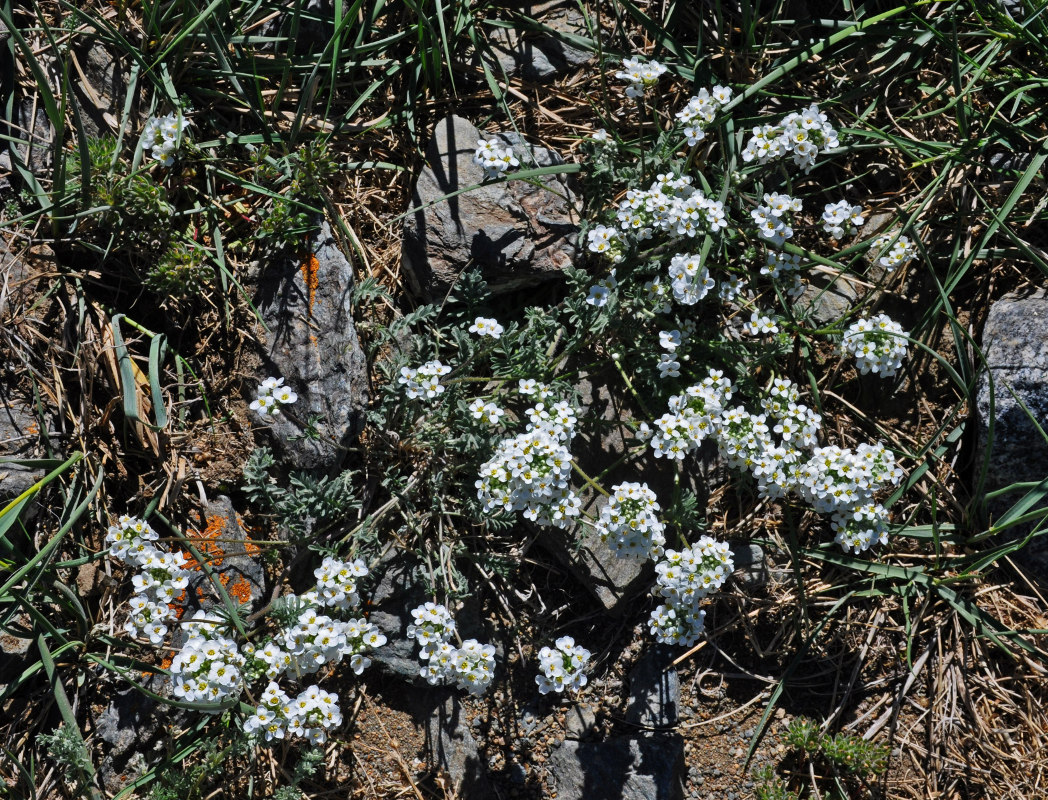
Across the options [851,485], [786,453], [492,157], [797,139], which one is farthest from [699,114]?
[851,485]

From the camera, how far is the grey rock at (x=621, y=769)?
3.87m

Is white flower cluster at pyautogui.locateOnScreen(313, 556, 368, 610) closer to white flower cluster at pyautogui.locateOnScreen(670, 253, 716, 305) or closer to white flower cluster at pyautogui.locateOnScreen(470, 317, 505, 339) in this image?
white flower cluster at pyautogui.locateOnScreen(470, 317, 505, 339)

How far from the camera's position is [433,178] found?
417 cm

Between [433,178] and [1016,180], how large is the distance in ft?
9.83

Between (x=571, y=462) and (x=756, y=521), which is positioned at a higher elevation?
(x=571, y=462)

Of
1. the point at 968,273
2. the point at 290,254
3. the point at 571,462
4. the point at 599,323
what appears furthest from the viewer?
the point at 968,273

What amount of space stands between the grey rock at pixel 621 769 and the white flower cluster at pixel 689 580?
2.17 ft

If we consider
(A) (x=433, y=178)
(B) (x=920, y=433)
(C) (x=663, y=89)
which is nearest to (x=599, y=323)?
(A) (x=433, y=178)

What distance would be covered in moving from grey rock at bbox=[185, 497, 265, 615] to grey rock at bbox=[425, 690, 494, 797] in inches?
40.0

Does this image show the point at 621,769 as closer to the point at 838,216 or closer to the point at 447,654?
the point at 447,654

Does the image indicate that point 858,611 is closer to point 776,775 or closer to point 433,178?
point 776,775

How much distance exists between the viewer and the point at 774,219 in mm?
3855

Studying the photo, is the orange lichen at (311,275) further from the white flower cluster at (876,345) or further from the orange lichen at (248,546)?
the white flower cluster at (876,345)

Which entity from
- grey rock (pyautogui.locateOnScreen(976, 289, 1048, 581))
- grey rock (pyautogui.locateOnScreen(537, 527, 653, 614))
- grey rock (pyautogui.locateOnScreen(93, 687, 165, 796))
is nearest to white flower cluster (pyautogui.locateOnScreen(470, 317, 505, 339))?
grey rock (pyautogui.locateOnScreen(537, 527, 653, 614))
